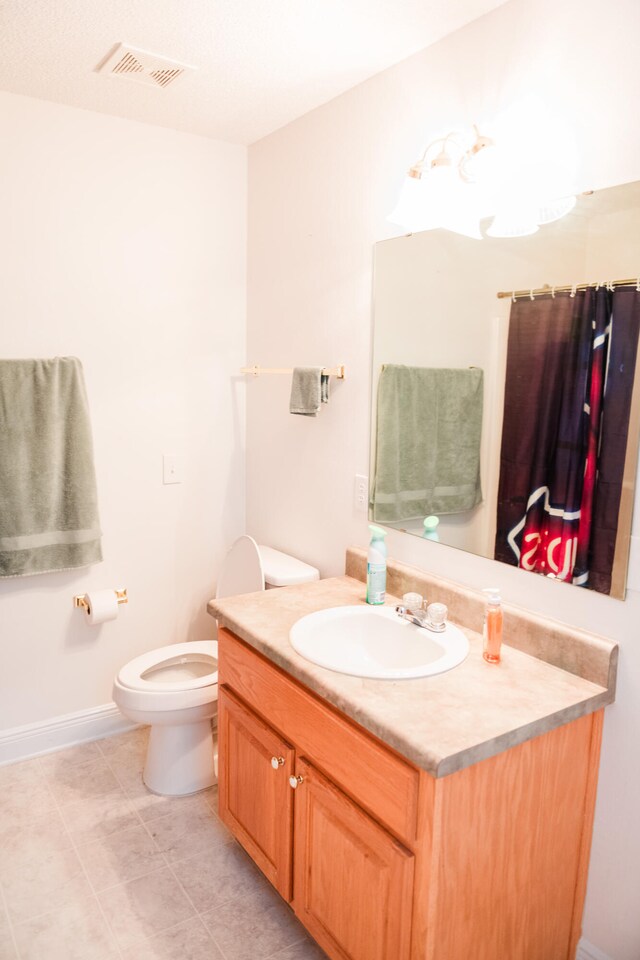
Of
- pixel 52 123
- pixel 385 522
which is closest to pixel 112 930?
pixel 385 522

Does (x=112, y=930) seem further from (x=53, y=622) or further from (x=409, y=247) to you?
(x=409, y=247)

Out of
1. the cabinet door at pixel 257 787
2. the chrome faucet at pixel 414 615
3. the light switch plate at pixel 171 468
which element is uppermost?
the light switch plate at pixel 171 468

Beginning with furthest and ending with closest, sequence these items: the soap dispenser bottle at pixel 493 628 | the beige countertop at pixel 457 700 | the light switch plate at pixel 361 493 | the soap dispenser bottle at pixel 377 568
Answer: the light switch plate at pixel 361 493 → the soap dispenser bottle at pixel 377 568 → the soap dispenser bottle at pixel 493 628 → the beige countertop at pixel 457 700

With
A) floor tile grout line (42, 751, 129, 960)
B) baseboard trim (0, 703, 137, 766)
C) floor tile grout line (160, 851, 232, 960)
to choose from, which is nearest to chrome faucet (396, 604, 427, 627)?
floor tile grout line (160, 851, 232, 960)

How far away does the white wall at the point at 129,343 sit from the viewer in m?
2.36

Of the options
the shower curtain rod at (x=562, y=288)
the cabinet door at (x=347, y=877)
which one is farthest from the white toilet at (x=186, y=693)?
the shower curtain rod at (x=562, y=288)

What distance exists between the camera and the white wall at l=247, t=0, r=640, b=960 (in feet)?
4.78

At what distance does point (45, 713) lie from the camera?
2.59m

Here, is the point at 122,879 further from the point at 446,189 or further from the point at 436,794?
the point at 446,189

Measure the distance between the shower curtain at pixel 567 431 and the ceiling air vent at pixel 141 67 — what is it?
1298mm

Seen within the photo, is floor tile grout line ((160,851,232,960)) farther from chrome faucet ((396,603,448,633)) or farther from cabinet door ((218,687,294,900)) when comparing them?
chrome faucet ((396,603,448,633))

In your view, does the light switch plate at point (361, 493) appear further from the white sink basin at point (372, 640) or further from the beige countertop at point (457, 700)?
the beige countertop at point (457, 700)

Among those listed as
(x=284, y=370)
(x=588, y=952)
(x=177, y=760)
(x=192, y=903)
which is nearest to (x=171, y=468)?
(x=284, y=370)

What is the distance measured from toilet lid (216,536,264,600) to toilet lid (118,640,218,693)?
238mm
